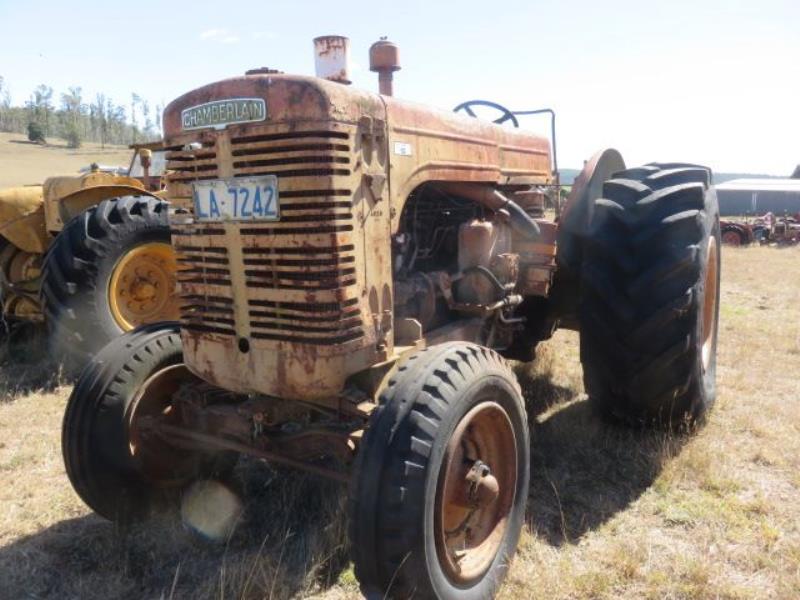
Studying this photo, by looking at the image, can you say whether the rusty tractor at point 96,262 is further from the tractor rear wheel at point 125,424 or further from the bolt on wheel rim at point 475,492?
the bolt on wheel rim at point 475,492

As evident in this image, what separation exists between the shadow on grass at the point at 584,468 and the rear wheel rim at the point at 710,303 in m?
0.86

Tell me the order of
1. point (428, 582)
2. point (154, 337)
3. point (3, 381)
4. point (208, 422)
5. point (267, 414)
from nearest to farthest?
point (428, 582) → point (267, 414) → point (208, 422) → point (154, 337) → point (3, 381)

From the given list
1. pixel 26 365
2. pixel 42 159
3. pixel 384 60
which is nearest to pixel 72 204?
pixel 26 365

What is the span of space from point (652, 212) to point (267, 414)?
2.27 meters

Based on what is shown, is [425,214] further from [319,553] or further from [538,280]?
[319,553]

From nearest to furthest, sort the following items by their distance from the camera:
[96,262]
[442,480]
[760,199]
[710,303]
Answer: [442,480], [710,303], [96,262], [760,199]

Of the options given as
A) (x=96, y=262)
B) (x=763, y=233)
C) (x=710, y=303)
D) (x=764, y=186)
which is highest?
(x=764, y=186)

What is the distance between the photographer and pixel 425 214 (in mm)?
3377

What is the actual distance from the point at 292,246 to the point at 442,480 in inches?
38.5

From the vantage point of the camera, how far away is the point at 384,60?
372 cm

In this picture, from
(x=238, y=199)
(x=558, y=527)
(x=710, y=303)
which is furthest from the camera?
(x=710, y=303)

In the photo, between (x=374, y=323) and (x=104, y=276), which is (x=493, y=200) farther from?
(x=104, y=276)

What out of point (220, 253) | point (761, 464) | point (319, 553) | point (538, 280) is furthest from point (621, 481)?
point (220, 253)

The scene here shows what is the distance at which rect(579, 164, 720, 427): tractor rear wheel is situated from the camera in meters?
3.45
